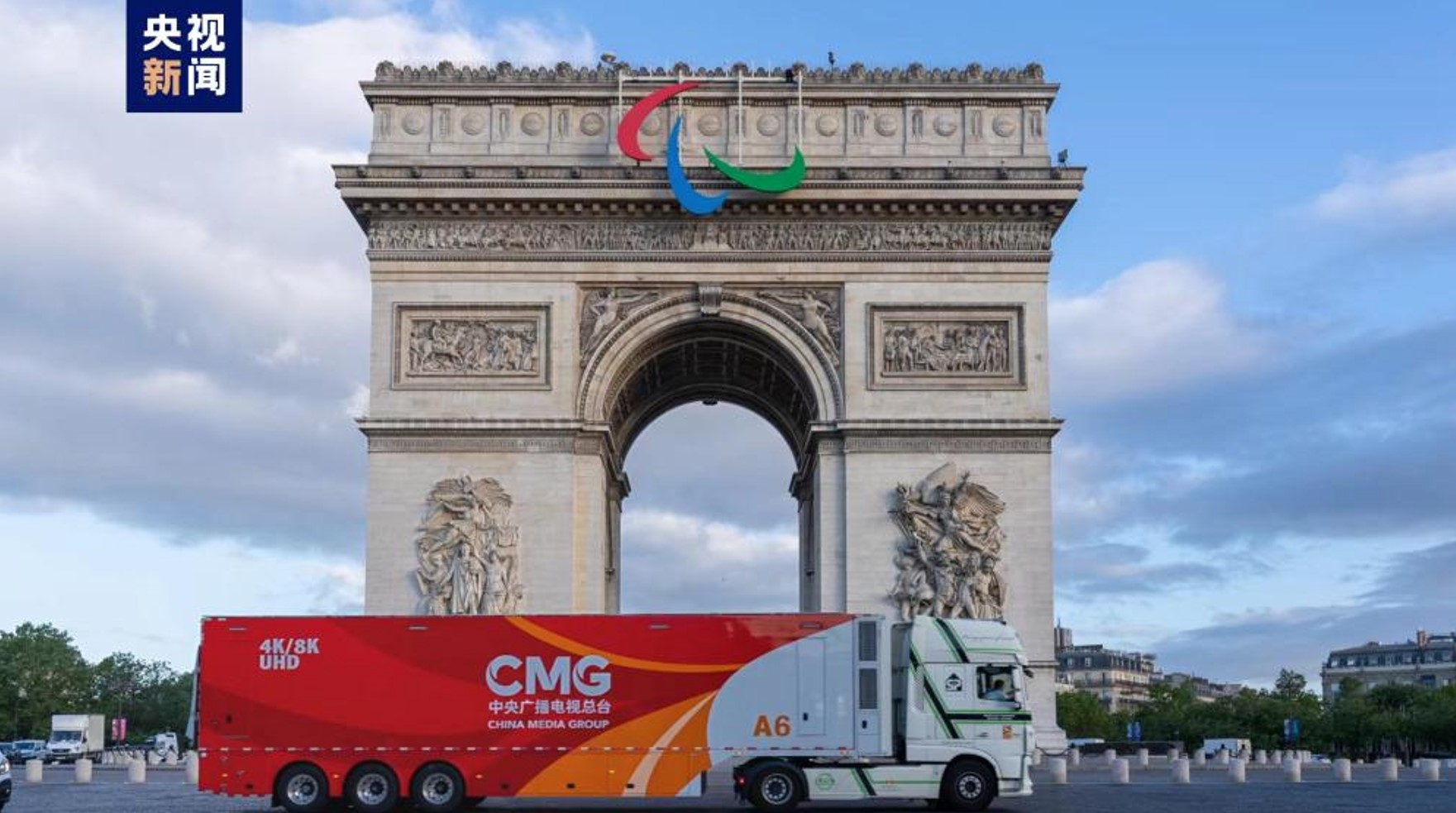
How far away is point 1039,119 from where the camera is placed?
45.7 meters

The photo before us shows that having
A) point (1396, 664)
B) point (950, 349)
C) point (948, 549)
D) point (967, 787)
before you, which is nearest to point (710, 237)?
point (950, 349)

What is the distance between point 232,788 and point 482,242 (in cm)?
1949

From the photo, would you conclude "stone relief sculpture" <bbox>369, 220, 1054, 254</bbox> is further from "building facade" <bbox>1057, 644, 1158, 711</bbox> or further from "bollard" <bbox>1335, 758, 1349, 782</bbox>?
"building facade" <bbox>1057, 644, 1158, 711</bbox>

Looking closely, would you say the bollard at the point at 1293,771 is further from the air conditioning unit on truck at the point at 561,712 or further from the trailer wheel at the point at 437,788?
the trailer wheel at the point at 437,788

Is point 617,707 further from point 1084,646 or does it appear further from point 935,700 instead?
point 1084,646

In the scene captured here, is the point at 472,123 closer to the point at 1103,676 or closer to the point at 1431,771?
the point at 1431,771

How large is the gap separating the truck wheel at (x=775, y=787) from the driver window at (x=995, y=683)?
345 centimetres

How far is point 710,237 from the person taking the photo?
4534 cm

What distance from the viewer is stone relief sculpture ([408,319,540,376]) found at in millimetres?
44688

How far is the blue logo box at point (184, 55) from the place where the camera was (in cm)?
3266

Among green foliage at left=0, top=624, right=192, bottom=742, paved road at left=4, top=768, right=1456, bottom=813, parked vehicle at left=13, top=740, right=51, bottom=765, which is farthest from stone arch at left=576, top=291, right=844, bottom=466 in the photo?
green foliage at left=0, top=624, right=192, bottom=742

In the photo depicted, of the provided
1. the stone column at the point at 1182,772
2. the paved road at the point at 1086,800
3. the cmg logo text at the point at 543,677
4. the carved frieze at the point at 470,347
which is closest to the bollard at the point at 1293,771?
the paved road at the point at 1086,800

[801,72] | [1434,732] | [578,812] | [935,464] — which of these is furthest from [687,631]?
[1434,732]

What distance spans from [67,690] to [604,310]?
82389 mm
